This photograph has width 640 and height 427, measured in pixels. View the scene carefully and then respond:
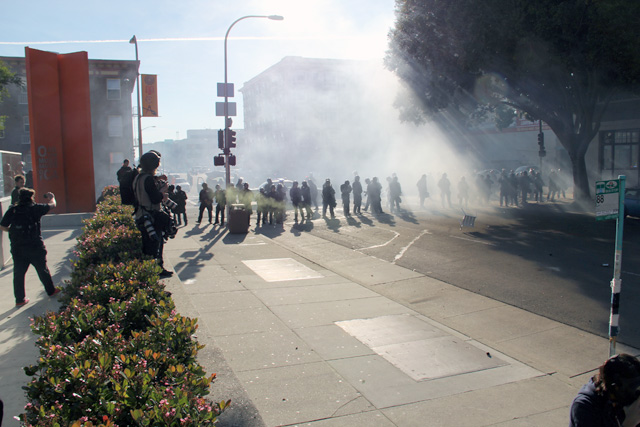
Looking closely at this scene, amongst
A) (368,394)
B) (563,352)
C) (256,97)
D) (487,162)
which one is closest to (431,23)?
(563,352)

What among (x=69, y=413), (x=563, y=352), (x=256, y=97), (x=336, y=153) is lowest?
(x=563, y=352)

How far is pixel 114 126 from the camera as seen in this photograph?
42.9 meters

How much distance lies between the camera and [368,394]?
4.56 meters

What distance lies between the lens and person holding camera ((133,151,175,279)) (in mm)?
6250

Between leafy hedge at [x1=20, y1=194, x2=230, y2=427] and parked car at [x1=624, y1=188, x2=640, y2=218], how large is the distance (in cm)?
1768

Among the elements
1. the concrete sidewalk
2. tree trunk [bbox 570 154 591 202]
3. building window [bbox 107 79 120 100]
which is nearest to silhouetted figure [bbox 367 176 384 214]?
A: tree trunk [bbox 570 154 591 202]

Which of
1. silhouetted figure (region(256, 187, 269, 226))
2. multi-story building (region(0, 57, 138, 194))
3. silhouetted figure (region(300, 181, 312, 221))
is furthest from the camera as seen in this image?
multi-story building (region(0, 57, 138, 194))

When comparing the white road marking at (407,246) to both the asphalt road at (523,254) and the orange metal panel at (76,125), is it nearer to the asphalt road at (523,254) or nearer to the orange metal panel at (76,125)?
the asphalt road at (523,254)

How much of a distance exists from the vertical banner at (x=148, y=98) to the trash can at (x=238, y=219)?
17.9 meters

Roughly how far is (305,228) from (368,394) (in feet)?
43.5

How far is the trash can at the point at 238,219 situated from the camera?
15.7 metres

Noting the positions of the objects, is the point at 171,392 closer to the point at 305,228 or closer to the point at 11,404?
the point at 11,404

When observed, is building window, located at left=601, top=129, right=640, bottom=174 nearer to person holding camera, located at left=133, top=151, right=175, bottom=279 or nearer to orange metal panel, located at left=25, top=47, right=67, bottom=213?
orange metal panel, located at left=25, top=47, right=67, bottom=213

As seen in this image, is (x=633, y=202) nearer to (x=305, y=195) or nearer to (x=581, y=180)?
(x=581, y=180)
